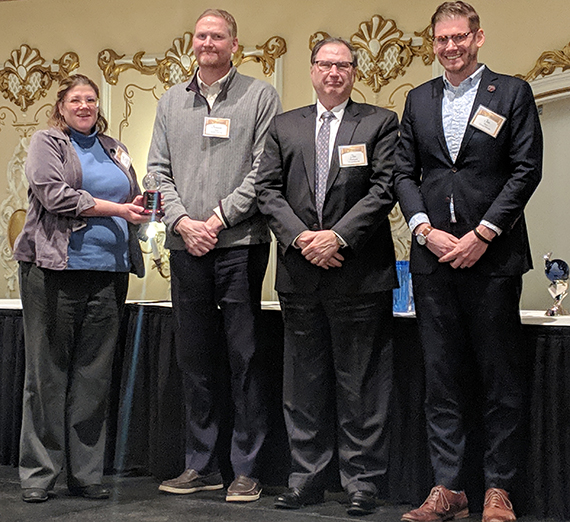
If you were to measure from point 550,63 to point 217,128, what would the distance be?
246 centimetres

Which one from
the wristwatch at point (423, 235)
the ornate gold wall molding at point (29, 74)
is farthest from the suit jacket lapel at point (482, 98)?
the ornate gold wall molding at point (29, 74)

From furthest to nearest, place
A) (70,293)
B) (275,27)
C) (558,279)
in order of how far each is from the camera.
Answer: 1. (275,27)
2. (558,279)
3. (70,293)

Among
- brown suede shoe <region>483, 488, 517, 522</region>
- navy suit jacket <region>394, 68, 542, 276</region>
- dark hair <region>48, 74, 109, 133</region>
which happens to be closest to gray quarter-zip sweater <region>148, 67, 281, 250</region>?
dark hair <region>48, 74, 109, 133</region>

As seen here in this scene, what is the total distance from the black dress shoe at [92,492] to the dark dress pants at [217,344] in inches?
12.6

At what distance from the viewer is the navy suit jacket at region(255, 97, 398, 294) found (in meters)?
2.73

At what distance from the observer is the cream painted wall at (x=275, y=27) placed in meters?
4.69

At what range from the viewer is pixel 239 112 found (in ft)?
9.76

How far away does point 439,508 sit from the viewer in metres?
2.56

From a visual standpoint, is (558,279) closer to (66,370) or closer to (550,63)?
(550,63)

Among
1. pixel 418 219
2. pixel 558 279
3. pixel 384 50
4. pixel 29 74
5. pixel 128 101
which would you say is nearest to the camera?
pixel 418 219

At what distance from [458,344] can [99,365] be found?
1321 millimetres

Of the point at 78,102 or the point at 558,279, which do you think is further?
the point at 558,279

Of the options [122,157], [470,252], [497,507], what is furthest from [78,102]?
[497,507]

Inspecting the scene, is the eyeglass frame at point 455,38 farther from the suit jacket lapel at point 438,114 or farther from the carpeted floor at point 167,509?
the carpeted floor at point 167,509
